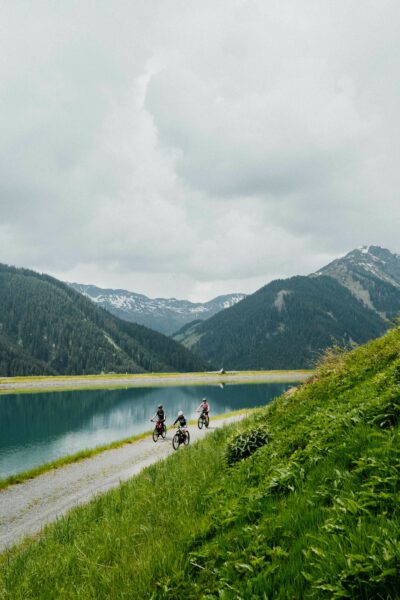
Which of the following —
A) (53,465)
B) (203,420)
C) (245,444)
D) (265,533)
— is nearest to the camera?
(265,533)

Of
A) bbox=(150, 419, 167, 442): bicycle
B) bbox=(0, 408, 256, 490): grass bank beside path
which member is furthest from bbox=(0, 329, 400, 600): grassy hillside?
bbox=(150, 419, 167, 442): bicycle

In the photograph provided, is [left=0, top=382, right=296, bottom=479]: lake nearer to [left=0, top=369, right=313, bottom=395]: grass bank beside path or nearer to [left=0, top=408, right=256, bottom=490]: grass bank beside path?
[left=0, top=408, right=256, bottom=490]: grass bank beside path

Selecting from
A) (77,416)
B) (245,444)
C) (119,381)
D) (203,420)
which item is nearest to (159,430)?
(203,420)

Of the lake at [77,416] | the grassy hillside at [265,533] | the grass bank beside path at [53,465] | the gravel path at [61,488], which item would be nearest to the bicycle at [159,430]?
the gravel path at [61,488]

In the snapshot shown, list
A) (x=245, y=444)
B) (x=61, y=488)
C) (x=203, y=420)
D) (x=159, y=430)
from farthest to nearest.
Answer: (x=203, y=420), (x=159, y=430), (x=61, y=488), (x=245, y=444)

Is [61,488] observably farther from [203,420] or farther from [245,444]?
[203,420]

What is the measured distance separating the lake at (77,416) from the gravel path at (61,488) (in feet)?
38.0

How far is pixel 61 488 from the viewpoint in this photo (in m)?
23.8

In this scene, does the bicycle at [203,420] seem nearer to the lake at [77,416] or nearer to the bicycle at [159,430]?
the bicycle at [159,430]

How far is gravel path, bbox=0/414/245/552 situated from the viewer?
58.1 ft

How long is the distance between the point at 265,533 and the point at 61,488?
2208 cm

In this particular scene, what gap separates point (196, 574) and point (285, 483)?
2322 mm

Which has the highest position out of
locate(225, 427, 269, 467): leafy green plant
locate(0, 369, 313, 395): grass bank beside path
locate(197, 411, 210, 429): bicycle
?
locate(225, 427, 269, 467): leafy green plant

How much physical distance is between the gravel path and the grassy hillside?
6.27m
